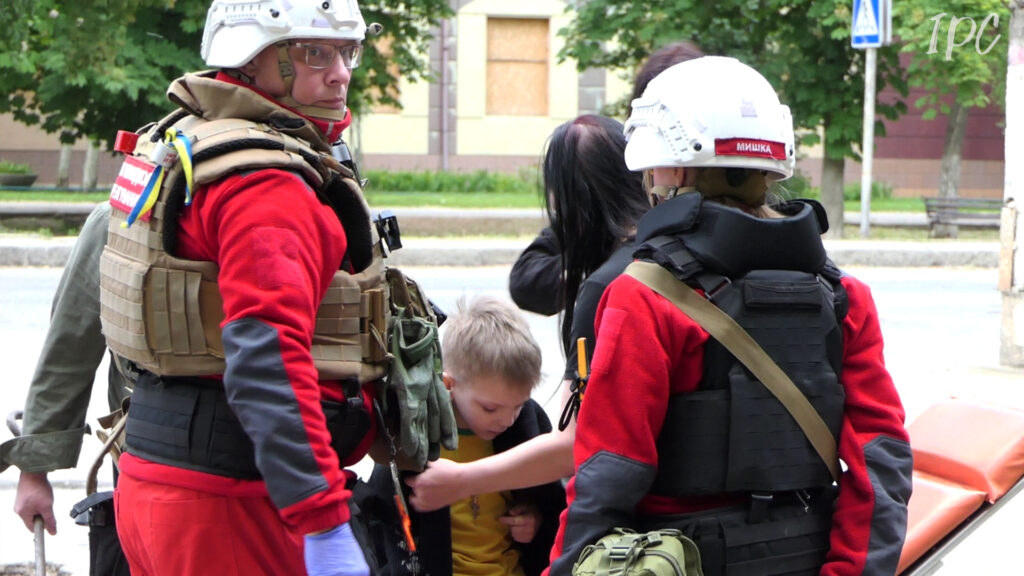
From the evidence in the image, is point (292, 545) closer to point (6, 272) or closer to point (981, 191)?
point (6, 272)

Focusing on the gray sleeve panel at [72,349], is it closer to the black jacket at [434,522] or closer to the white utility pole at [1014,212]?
the black jacket at [434,522]

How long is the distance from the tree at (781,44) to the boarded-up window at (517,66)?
15.1m

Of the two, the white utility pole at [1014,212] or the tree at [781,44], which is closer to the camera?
the white utility pole at [1014,212]

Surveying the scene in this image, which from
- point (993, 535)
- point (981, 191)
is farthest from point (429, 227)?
point (981, 191)

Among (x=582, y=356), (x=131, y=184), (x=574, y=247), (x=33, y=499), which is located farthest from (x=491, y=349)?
(x=33, y=499)

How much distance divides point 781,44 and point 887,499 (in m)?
19.1

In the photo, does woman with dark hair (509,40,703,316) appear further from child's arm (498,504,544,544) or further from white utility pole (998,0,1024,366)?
white utility pole (998,0,1024,366)

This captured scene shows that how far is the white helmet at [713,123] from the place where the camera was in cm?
230

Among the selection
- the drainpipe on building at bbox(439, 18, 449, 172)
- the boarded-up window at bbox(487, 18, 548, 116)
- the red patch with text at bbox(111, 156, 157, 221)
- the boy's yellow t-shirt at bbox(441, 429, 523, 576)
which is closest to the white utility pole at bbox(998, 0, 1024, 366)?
the boy's yellow t-shirt at bbox(441, 429, 523, 576)

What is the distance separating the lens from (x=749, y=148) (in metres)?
2.31

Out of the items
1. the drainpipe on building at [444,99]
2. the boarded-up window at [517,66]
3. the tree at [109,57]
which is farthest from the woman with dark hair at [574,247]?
the boarded-up window at [517,66]

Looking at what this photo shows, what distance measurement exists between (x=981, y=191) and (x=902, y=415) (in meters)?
36.0

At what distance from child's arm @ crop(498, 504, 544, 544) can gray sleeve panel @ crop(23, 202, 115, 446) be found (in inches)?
40.6

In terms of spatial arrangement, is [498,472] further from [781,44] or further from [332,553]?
[781,44]
